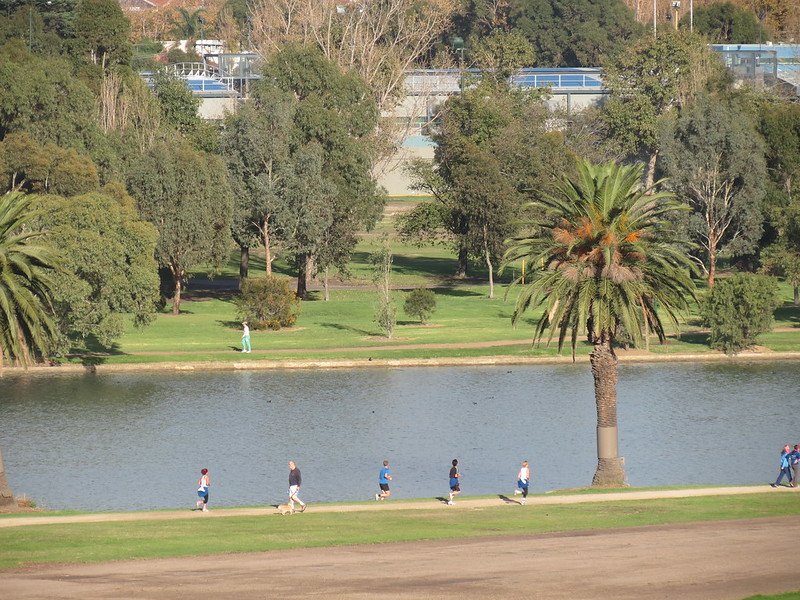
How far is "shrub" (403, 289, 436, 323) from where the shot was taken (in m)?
85.5

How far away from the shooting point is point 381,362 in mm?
76562

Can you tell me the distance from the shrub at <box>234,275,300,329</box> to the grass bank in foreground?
43783 millimetres

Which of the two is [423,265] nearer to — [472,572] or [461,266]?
[461,266]

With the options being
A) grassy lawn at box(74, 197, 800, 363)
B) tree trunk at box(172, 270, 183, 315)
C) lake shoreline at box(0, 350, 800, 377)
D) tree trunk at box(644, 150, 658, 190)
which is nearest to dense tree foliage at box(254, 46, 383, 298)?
grassy lawn at box(74, 197, 800, 363)

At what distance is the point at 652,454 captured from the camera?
5512 centimetres

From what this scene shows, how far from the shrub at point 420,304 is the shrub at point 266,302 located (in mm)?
6495

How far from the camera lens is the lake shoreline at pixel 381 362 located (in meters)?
75.0

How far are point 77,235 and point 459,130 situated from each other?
1819 inches

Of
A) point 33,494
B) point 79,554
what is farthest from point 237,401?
point 79,554

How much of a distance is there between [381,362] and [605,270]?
31416 millimetres

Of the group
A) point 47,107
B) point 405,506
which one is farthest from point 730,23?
point 405,506

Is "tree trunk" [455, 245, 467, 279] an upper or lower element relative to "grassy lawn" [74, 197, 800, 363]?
upper

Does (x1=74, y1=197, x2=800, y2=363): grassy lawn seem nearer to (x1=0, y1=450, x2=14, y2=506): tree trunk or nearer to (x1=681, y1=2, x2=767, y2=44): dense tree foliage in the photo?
(x1=0, y1=450, x2=14, y2=506): tree trunk

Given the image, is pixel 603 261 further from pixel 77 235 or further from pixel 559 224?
pixel 77 235
